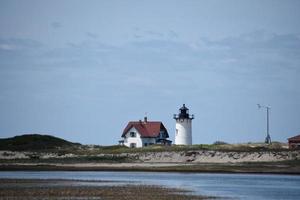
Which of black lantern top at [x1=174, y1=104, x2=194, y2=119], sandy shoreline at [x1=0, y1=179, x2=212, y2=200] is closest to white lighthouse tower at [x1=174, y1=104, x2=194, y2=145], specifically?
black lantern top at [x1=174, y1=104, x2=194, y2=119]

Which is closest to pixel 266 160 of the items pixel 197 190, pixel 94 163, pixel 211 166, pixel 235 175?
pixel 211 166

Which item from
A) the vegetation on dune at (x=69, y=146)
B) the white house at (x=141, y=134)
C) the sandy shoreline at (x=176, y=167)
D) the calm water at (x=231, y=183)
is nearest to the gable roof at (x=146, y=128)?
the white house at (x=141, y=134)

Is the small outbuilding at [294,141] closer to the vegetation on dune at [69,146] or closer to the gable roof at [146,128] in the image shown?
the vegetation on dune at [69,146]

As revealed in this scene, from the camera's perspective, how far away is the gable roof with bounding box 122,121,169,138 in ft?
337

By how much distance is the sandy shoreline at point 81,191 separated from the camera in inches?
1639

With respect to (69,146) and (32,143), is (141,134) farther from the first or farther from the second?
(32,143)

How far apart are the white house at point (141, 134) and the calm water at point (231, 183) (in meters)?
36.1

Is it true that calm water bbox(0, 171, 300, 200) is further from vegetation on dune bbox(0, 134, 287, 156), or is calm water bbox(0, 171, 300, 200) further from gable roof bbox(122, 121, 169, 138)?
gable roof bbox(122, 121, 169, 138)

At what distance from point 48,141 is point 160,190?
54124 millimetres

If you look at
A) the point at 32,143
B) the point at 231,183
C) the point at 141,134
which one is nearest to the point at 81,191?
the point at 231,183

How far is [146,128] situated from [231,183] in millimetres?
49103

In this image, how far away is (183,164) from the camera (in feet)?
250

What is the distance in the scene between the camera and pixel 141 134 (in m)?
102

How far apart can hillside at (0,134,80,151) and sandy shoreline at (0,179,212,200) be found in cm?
4300
